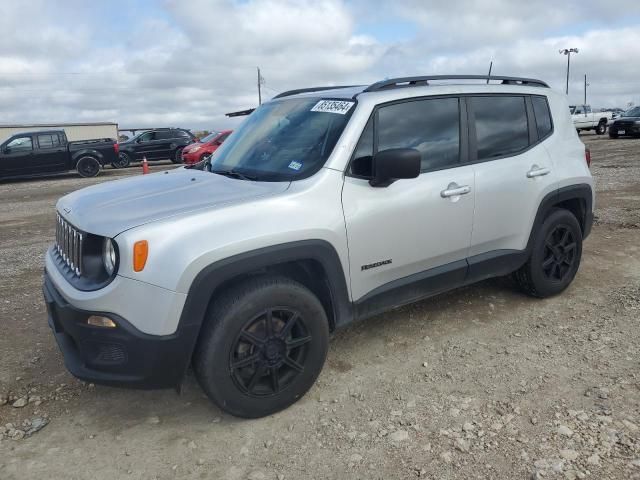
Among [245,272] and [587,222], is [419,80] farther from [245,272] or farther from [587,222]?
[587,222]

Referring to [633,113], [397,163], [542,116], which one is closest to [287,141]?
[397,163]

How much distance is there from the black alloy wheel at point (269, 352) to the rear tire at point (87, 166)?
1772 centimetres

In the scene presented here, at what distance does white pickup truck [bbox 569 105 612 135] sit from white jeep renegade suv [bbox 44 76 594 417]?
1177 inches

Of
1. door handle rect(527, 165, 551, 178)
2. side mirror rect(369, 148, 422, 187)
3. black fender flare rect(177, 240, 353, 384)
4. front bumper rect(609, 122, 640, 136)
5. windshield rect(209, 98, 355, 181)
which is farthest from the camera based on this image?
front bumper rect(609, 122, 640, 136)

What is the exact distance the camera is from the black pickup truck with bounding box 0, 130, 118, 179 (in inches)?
688

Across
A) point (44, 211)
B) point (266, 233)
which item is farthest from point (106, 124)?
point (266, 233)

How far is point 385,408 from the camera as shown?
3.15 metres

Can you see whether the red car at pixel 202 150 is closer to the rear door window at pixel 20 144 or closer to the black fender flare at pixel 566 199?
the rear door window at pixel 20 144

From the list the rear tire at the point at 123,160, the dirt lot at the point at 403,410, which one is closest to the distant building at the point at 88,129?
the rear tire at the point at 123,160

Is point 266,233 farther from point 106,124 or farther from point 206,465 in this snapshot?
point 106,124

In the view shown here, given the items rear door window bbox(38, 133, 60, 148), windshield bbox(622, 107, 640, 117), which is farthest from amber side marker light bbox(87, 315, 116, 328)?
windshield bbox(622, 107, 640, 117)

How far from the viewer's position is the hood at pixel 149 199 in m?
2.81

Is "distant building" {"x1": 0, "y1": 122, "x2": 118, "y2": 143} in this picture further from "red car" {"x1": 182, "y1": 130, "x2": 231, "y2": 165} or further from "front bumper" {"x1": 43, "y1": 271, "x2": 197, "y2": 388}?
"front bumper" {"x1": 43, "y1": 271, "x2": 197, "y2": 388}

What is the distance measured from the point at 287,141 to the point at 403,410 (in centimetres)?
182
